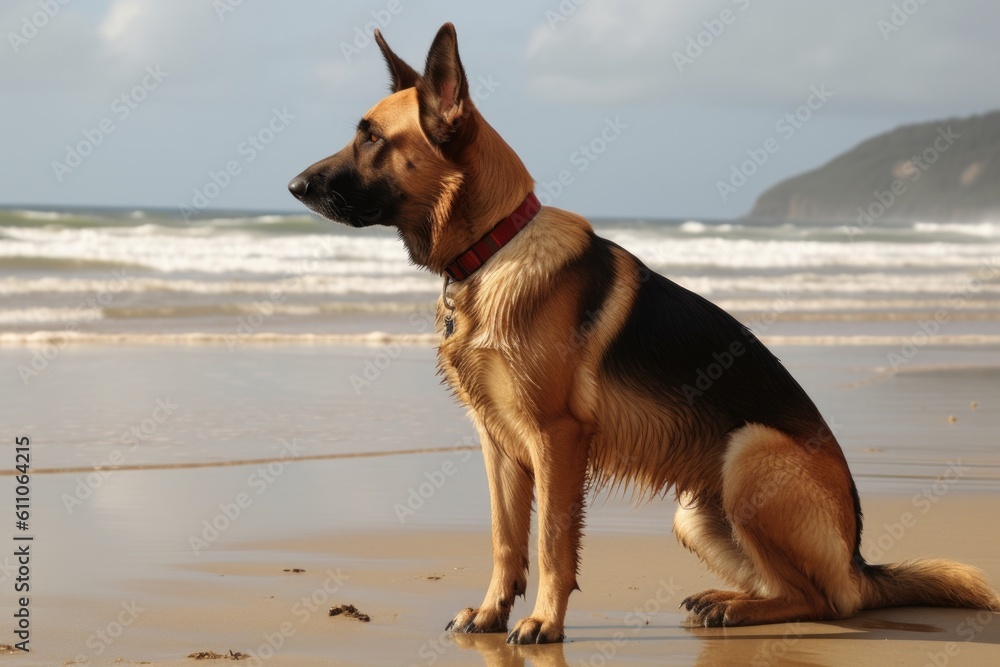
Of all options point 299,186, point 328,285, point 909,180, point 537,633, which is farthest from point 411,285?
point 909,180

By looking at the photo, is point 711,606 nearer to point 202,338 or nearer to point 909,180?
point 202,338

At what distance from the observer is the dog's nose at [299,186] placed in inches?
140

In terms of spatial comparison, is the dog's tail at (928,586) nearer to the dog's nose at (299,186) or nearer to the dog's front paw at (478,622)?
the dog's front paw at (478,622)

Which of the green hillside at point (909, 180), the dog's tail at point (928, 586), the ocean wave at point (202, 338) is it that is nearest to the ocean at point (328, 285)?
the ocean wave at point (202, 338)

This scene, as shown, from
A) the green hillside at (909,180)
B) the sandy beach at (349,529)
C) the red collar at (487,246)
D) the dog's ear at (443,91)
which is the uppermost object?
the dog's ear at (443,91)

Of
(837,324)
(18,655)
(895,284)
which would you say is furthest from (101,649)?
(895,284)

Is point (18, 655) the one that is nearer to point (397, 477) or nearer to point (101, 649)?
point (101, 649)

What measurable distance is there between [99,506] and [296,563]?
A: 1.33m

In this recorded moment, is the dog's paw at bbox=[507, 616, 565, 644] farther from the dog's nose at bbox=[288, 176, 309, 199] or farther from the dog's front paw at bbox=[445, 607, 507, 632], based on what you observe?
the dog's nose at bbox=[288, 176, 309, 199]

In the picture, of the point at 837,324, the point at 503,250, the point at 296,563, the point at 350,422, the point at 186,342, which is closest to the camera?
the point at 503,250

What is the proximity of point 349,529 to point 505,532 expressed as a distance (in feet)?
4.89

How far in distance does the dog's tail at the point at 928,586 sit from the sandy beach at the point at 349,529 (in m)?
0.05

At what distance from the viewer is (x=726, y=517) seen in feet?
12.7

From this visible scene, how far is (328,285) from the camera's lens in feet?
60.1
